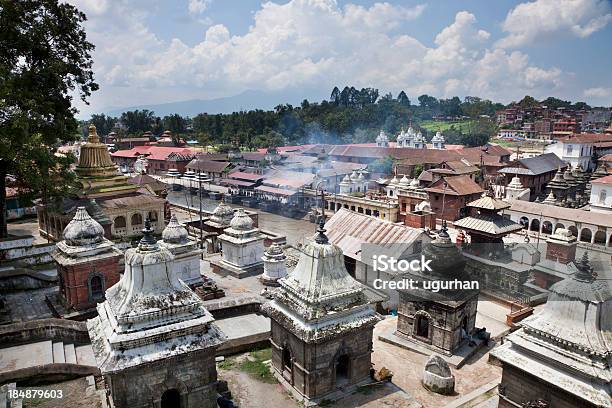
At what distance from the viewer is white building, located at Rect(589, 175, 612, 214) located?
47.6m

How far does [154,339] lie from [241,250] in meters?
16.4

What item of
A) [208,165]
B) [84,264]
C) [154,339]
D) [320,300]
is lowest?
[208,165]

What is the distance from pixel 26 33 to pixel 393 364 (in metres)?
25.8

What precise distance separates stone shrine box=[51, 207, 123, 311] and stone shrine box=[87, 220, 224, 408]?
8.17m

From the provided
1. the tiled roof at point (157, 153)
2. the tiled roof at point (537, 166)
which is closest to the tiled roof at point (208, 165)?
the tiled roof at point (157, 153)

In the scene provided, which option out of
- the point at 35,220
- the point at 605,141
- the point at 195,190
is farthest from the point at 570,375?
the point at 605,141

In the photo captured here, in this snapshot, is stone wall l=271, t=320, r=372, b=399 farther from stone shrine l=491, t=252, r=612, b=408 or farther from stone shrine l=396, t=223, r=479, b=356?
stone shrine l=396, t=223, r=479, b=356

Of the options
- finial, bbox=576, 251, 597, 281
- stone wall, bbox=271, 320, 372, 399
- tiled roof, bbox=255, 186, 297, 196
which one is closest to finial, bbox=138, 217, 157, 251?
stone wall, bbox=271, 320, 372, 399

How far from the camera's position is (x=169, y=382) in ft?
40.2

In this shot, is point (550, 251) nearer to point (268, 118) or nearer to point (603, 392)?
point (603, 392)

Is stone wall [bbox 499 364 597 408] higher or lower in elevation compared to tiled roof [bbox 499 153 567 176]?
lower

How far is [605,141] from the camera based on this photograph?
83812 millimetres

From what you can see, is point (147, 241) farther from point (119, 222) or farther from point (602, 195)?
point (602, 195)

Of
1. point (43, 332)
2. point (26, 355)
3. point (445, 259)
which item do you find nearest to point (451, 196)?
point (445, 259)
